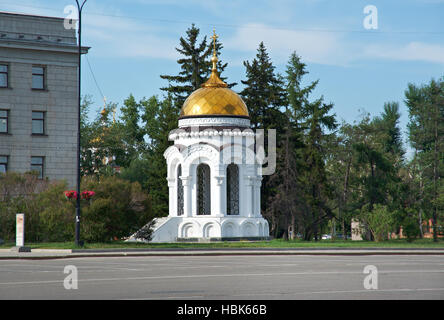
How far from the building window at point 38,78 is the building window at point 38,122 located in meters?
1.85

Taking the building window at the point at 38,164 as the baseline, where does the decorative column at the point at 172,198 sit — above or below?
below

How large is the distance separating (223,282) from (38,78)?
4155cm

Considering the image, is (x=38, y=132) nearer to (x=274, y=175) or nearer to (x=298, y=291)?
(x=274, y=175)

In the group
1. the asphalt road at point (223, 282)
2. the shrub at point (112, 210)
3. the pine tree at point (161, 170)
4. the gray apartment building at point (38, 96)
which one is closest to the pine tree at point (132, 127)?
the pine tree at point (161, 170)

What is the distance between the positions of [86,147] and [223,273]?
2108 inches

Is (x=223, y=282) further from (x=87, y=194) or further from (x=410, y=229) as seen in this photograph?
(x=410, y=229)

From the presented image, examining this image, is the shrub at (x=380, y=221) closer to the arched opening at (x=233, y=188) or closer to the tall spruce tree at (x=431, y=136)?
the tall spruce tree at (x=431, y=136)

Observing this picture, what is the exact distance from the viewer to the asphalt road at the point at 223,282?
15.2 metres

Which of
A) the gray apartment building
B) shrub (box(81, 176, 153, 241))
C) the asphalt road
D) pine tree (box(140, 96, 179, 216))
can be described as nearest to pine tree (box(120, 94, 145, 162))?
pine tree (box(140, 96, 179, 216))

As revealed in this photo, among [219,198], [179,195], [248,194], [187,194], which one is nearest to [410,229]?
[248,194]

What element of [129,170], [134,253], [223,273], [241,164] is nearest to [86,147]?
[129,170]

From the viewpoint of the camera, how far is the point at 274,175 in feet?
203

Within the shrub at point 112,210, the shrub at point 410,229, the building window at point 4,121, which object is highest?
the building window at point 4,121

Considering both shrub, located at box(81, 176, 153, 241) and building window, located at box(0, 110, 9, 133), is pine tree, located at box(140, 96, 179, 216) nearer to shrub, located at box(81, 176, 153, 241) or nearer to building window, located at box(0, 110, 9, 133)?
building window, located at box(0, 110, 9, 133)
